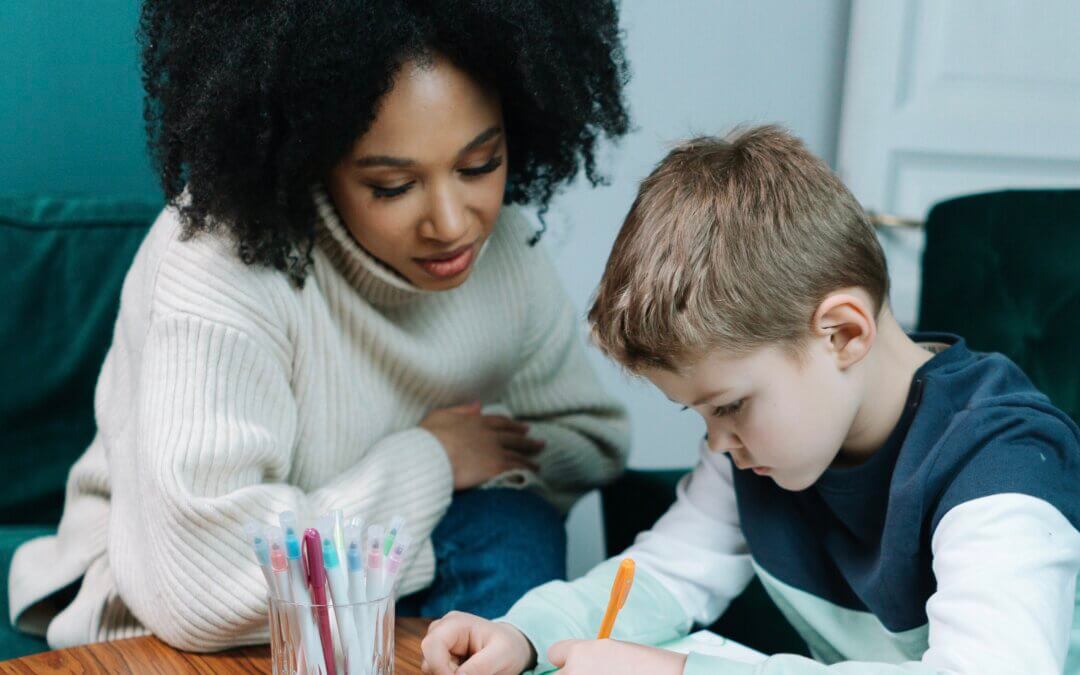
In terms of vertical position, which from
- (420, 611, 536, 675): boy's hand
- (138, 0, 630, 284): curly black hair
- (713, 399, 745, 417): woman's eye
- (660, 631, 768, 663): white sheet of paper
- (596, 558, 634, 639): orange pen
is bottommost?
(660, 631, 768, 663): white sheet of paper

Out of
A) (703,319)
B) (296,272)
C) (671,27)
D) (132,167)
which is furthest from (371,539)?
(671,27)

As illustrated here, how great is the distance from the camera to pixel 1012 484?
2.54ft

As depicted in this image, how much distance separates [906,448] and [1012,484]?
0.11 meters

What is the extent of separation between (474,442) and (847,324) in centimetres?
53

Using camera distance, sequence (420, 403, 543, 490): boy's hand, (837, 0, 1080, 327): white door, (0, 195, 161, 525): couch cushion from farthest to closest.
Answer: (837, 0, 1080, 327): white door → (0, 195, 161, 525): couch cushion → (420, 403, 543, 490): boy's hand

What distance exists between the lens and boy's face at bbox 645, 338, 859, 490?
84 cm

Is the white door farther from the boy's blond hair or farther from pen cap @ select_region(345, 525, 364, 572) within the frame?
pen cap @ select_region(345, 525, 364, 572)

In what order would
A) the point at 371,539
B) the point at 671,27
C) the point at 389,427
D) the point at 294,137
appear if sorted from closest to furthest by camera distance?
1. the point at 371,539
2. the point at 294,137
3. the point at 389,427
4. the point at 671,27

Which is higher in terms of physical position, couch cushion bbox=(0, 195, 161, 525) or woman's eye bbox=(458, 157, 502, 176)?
woman's eye bbox=(458, 157, 502, 176)

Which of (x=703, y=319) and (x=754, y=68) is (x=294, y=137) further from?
(x=754, y=68)

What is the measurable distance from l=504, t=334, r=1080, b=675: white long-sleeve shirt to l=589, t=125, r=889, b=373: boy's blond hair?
14 centimetres

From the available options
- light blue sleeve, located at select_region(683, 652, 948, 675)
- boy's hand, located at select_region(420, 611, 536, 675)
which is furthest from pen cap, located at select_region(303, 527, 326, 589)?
light blue sleeve, located at select_region(683, 652, 948, 675)

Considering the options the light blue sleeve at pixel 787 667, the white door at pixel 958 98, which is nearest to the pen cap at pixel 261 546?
the light blue sleeve at pixel 787 667

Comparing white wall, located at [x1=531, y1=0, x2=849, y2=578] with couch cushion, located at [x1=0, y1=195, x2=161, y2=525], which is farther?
white wall, located at [x1=531, y1=0, x2=849, y2=578]
